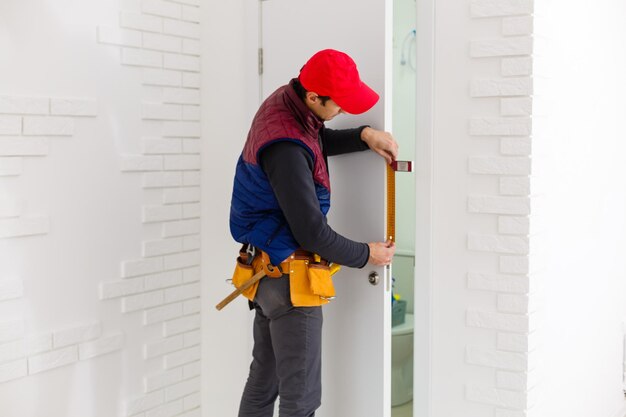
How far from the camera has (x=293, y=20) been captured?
8.29ft

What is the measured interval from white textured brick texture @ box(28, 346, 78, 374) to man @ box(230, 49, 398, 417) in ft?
2.15

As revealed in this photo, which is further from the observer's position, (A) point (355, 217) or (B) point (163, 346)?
(B) point (163, 346)

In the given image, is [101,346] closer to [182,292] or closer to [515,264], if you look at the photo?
[182,292]

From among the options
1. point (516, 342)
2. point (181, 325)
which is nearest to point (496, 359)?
point (516, 342)

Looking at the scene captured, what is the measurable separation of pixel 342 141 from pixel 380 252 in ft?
1.30

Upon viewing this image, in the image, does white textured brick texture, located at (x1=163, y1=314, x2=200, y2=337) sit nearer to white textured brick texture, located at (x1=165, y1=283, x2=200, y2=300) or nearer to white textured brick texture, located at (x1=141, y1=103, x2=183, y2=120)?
white textured brick texture, located at (x1=165, y1=283, x2=200, y2=300)

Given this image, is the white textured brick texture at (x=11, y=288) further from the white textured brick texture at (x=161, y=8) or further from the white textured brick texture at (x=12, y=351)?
the white textured brick texture at (x=161, y=8)

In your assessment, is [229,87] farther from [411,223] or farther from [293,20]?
[411,223]

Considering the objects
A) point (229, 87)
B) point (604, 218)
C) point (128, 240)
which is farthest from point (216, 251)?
point (604, 218)

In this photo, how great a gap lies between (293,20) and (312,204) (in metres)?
0.85

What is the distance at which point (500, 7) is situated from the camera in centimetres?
229

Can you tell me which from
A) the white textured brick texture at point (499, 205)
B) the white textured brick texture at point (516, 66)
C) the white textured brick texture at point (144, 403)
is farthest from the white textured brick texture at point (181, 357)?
the white textured brick texture at point (516, 66)

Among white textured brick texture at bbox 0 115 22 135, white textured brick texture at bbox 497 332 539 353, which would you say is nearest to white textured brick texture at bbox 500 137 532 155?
white textured brick texture at bbox 497 332 539 353

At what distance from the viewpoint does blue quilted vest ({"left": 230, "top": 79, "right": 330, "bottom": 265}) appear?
6.79 feet
